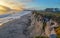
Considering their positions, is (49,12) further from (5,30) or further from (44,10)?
(5,30)

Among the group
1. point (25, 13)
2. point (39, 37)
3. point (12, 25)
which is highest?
point (25, 13)

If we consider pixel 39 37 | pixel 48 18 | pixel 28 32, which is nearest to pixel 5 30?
pixel 28 32

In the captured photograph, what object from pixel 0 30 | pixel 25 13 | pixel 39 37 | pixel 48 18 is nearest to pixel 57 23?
pixel 48 18

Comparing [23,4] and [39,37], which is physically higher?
[23,4]

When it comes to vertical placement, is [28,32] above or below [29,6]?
below

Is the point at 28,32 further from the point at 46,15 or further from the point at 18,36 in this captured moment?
the point at 46,15

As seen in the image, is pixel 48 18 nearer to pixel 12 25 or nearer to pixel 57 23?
pixel 57 23

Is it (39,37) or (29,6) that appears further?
(29,6)

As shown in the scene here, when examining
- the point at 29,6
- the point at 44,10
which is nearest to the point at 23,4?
the point at 29,6
